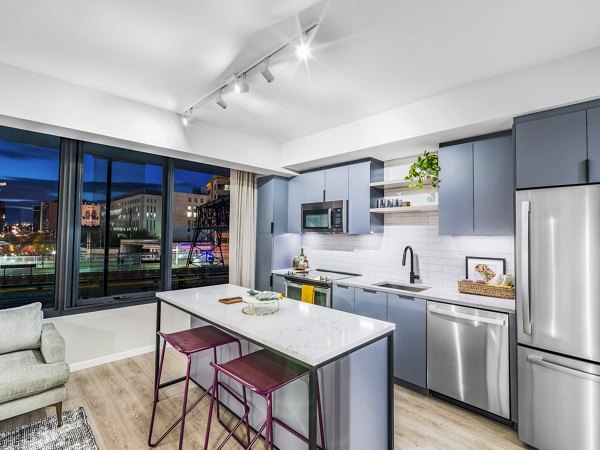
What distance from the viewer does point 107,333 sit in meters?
3.48

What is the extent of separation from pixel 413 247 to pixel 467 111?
158 cm

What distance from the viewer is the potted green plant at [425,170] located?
10.5ft

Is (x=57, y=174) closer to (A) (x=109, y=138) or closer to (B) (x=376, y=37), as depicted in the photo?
(A) (x=109, y=138)

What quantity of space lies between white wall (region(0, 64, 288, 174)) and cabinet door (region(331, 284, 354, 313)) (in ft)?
6.50

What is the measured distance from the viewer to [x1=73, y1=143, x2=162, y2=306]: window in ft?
11.3

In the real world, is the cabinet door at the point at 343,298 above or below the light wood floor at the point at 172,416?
above

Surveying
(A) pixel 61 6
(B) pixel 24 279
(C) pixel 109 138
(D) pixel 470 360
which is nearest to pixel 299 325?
(D) pixel 470 360

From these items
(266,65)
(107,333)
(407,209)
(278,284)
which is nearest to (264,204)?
(278,284)

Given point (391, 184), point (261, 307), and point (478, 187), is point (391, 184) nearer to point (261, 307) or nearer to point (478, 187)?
point (478, 187)

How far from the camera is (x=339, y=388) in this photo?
1742mm

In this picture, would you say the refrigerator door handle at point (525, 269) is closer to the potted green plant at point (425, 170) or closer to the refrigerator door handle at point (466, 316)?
the refrigerator door handle at point (466, 316)

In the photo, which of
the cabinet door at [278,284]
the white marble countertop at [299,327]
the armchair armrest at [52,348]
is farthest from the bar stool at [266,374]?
the cabinet door at [278,284]

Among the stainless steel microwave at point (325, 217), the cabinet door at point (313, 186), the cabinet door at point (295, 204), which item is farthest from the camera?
the cabinet door at point (295, 204)

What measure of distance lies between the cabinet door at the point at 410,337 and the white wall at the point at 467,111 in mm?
1599
